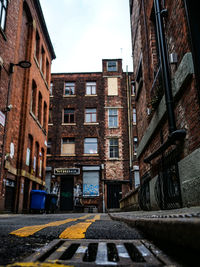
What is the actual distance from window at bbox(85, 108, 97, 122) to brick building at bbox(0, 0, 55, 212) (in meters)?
6.80

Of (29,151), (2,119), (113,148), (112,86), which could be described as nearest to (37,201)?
(29,151)

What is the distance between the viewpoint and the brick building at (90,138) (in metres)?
21.4

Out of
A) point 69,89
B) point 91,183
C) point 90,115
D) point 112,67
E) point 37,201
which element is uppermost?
point 112,67

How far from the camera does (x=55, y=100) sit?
24172 mm

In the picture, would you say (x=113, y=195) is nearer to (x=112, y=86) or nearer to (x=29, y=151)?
(x=29, y=151)

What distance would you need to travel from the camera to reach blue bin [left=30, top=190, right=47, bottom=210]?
1277cm

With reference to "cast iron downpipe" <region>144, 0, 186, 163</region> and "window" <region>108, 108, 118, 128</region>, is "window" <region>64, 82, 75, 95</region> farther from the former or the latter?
"cast iron downpipe" <region>144, 0, 186, 163</region>

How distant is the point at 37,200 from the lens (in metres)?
12.9

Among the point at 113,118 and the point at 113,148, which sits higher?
the point at 113,118

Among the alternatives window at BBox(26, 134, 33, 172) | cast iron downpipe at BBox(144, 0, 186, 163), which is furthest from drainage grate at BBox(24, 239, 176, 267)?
window at BBox(26, 134, 33, 172)

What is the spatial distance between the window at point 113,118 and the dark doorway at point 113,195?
574 centimetres

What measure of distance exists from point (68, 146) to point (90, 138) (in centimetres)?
220

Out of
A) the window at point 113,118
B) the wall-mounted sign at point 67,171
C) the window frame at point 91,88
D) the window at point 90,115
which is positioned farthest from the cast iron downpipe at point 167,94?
the window frame at point 91,88

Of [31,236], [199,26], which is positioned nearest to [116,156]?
[199,26]
